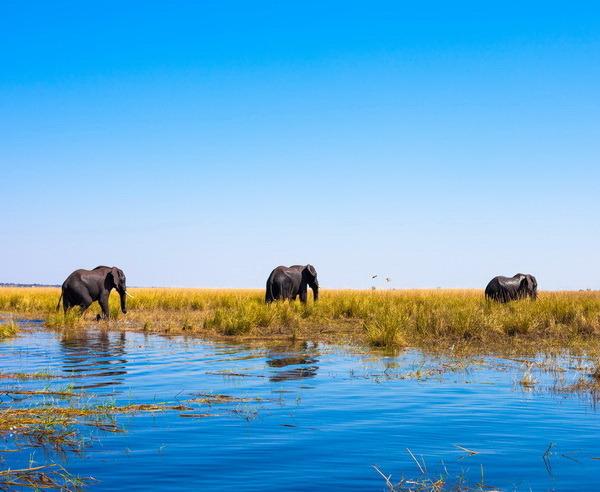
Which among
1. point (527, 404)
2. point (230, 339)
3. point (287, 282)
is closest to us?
point (527, 404)

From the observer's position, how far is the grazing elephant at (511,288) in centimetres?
2659

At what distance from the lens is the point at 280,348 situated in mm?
13812

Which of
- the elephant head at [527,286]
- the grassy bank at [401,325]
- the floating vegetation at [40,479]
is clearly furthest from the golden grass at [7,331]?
the elephant head at [527,286]

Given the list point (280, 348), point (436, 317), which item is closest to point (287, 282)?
point (436, 317)

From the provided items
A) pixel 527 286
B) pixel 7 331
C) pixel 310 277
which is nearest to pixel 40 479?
pixel 7 331

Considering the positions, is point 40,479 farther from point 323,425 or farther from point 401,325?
point 401,325

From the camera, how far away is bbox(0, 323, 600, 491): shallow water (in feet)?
17.2

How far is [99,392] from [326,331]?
353 inches

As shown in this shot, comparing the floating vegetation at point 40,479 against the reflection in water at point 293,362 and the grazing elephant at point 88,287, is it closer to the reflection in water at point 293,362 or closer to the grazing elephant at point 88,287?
the reflection in water at point 293,362

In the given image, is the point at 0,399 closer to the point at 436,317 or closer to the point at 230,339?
the point at 230,339

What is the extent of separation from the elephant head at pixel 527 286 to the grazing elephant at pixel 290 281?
8.47 meters

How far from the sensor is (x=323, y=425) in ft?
22.6

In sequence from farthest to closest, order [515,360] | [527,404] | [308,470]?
[515,360] < [527,404] < [308,470]

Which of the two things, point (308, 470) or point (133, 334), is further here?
point (133, 334)
